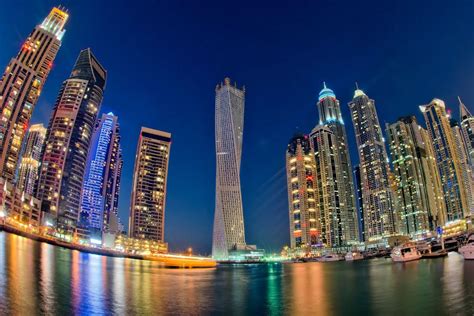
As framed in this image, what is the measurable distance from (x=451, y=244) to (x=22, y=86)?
649 feet

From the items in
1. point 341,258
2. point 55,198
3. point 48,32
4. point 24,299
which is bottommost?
point 341,258

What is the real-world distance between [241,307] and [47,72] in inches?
6200

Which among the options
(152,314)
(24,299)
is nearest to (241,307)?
(152,314)

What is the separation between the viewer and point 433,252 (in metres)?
130

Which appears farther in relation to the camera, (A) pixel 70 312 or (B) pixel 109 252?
(B) pixel 109 252

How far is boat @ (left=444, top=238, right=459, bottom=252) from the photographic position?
13955cm

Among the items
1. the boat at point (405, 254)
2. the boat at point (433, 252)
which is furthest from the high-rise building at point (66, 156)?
the boat at point (433, 252)

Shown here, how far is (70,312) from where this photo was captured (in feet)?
49.3

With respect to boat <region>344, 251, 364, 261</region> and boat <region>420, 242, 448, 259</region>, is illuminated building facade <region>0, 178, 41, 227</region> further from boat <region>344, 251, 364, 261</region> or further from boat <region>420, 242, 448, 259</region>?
boat <region>344, 251, 364, 261</region>

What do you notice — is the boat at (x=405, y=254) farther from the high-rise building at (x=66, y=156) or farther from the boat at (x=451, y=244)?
the high-rise building at (x=66, y=156)

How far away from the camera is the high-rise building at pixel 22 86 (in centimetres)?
12469

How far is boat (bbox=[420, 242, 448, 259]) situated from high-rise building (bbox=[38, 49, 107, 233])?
539 feet

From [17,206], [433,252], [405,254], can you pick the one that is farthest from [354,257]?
[17,206]

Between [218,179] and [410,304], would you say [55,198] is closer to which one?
[218,179]
